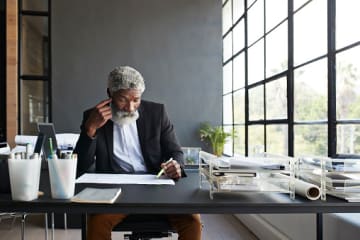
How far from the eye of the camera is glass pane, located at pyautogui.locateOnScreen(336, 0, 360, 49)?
6.22ft

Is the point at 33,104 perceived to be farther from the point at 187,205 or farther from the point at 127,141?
the point at 187,205

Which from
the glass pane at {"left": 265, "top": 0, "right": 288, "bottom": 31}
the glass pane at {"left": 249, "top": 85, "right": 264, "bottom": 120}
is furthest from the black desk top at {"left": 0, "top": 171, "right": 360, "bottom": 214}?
the glass pane at {"left": 249, "top": 85, "right": 264, "bottom": 120}

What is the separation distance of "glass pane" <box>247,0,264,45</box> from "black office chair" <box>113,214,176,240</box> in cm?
258

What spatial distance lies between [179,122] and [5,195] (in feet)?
13.7

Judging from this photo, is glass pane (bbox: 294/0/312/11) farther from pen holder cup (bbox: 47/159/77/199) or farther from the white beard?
pen holder cup (bbox: 47/159/77/199)

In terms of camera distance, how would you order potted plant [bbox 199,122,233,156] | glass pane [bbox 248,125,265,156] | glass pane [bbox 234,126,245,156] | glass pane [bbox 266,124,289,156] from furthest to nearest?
1. potted plant [bbox 199,122,233,156]
2. glass pane [bbox 234,126,245,156]
3. glass pane [bbox 248,125,265,156]
4. glass pane [bbox 266,124,289,156]

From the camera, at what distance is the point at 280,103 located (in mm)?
2980

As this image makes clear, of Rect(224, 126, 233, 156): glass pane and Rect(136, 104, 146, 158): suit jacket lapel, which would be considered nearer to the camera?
Rect(136, 104, 146, 158): suit jacket lapel

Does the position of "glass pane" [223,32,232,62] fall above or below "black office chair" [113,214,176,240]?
above

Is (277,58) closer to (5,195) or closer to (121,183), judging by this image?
(121,183)

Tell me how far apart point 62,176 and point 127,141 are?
95 centimetres

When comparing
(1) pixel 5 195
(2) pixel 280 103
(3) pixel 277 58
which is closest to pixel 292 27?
(3) pixel 277 58

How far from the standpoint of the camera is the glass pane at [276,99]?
2903 millimetres

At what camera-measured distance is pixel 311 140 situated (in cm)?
240
